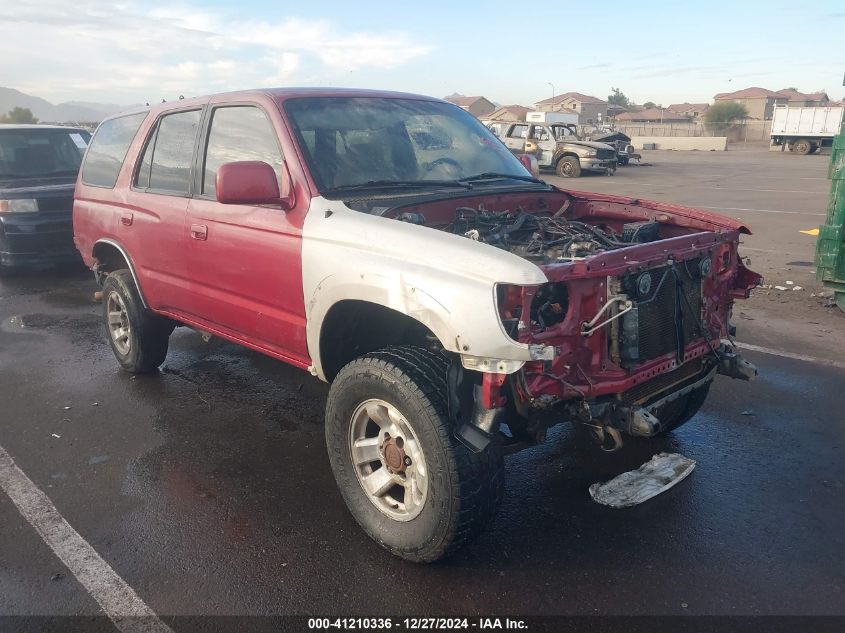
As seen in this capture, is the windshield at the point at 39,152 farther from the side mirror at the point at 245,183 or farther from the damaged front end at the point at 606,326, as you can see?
the damaged front end at the point at 606,326

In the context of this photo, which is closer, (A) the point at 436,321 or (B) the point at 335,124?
(A) the point at 436,321

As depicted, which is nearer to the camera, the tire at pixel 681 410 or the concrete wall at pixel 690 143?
the tire at pixel 681 410

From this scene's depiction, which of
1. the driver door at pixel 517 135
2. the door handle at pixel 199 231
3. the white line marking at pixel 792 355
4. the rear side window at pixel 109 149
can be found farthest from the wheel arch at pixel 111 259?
the driver door at pixel 517 135

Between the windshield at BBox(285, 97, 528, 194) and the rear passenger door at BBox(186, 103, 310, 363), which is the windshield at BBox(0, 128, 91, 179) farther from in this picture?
the windshield at BBox(285, 97, 528, 194)

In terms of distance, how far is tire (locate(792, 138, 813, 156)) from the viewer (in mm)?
39562

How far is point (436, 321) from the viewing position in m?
2.68

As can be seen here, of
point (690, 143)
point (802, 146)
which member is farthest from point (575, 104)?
point (802, 146)

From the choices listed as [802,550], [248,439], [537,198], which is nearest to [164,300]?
[248,439]

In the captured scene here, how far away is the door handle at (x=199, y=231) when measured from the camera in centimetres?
399

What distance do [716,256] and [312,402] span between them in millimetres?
2843

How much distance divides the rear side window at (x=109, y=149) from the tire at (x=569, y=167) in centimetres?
2083

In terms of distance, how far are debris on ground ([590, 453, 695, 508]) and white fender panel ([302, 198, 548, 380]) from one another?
4.62 ft

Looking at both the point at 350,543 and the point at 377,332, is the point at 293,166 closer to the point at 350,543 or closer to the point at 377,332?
the point at 377,332

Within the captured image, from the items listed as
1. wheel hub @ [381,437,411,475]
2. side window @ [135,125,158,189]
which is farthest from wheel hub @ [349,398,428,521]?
side window @ [135,125,158,189]
